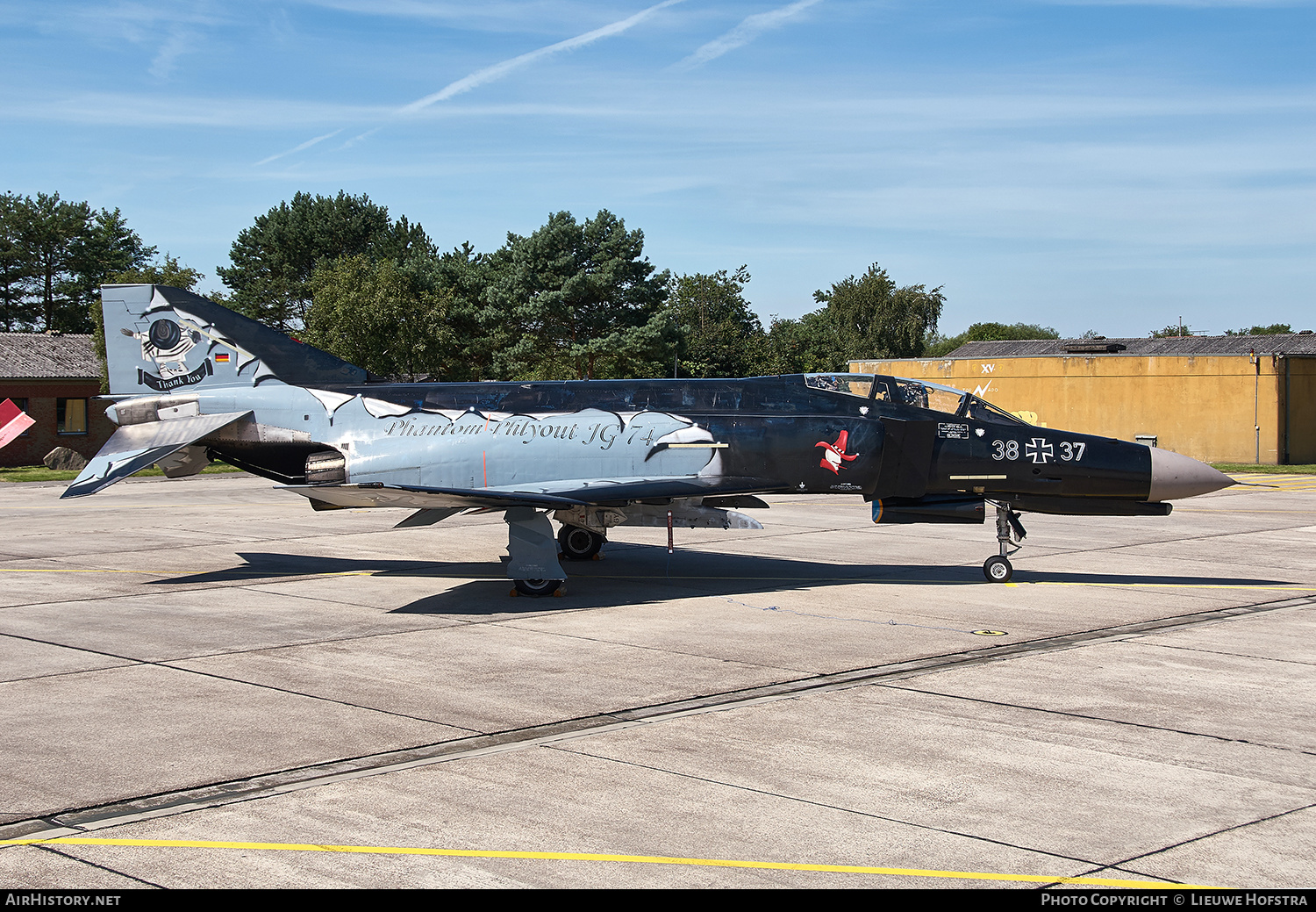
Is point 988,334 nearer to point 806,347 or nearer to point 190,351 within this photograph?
point 806,347

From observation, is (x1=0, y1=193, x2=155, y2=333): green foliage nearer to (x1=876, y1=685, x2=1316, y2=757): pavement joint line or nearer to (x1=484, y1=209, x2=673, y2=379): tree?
(x1=484, y1=209, x2=673, y2=379): tree

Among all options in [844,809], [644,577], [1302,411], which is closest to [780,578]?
[644,577]

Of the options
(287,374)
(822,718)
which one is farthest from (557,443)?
(822,718)

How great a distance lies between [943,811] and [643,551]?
12827mm

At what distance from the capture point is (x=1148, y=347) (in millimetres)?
58656

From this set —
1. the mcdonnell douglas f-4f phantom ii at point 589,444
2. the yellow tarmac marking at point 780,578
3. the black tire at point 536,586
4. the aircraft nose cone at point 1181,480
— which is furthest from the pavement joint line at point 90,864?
the aircraft nose cone at point 1181,480

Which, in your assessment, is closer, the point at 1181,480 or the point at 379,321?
the point at 1181,480

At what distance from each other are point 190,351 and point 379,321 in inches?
Result: 1299

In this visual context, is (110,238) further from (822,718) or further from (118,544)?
(822,718)

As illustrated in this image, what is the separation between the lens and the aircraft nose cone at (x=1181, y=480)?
14984 millimetres

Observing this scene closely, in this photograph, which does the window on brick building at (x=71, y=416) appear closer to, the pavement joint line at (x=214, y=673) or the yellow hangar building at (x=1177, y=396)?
the yellow hangar building at (x=1177, y=396)

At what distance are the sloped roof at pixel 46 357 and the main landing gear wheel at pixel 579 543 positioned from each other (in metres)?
40.8

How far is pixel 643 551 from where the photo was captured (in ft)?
64.5

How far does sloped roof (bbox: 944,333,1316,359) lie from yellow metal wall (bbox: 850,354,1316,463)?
1.11 meters
